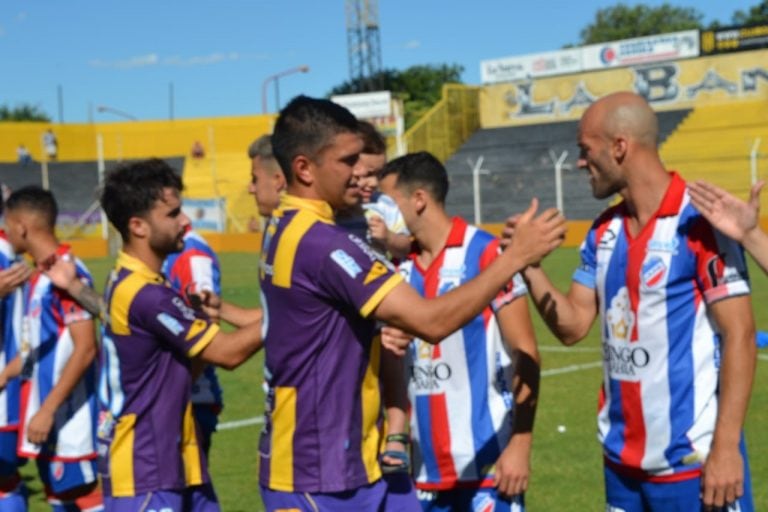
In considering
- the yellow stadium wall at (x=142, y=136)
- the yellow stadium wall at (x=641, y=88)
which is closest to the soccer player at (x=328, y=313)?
the yellow stadium wall at (x=641, y=88)

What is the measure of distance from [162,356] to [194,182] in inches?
2171

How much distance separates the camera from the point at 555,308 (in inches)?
193

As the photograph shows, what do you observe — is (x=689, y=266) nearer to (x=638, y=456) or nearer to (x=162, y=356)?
(x=638, y=456)

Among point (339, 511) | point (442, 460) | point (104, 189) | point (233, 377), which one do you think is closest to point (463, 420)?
point (442, 460)

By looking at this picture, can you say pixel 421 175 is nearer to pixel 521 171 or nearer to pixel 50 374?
pixel 50 374

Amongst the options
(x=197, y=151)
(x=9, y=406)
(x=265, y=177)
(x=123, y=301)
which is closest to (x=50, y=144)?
(x=197, y=151)

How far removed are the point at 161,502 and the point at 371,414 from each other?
1316mm

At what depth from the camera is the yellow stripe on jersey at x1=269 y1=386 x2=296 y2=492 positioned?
167 inches

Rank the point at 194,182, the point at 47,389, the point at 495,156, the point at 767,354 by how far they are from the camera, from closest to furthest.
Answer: the point at 47,389 → the point at 767,354 → the point at 495,156 → the point at 194,182

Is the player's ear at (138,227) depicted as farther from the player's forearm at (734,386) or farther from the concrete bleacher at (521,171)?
the concrete bleacher at (521,171)

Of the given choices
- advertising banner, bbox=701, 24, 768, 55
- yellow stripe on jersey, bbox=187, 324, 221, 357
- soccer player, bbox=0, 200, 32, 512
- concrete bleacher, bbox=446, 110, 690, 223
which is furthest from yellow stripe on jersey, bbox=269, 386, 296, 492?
advertising banner, bbox=701, 24, 768, 55

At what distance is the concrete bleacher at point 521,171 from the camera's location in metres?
42.0

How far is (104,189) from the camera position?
5340mm

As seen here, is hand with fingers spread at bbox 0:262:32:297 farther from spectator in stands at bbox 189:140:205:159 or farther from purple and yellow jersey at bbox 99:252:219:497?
spectator in stands at bbox 189:140:205:159
